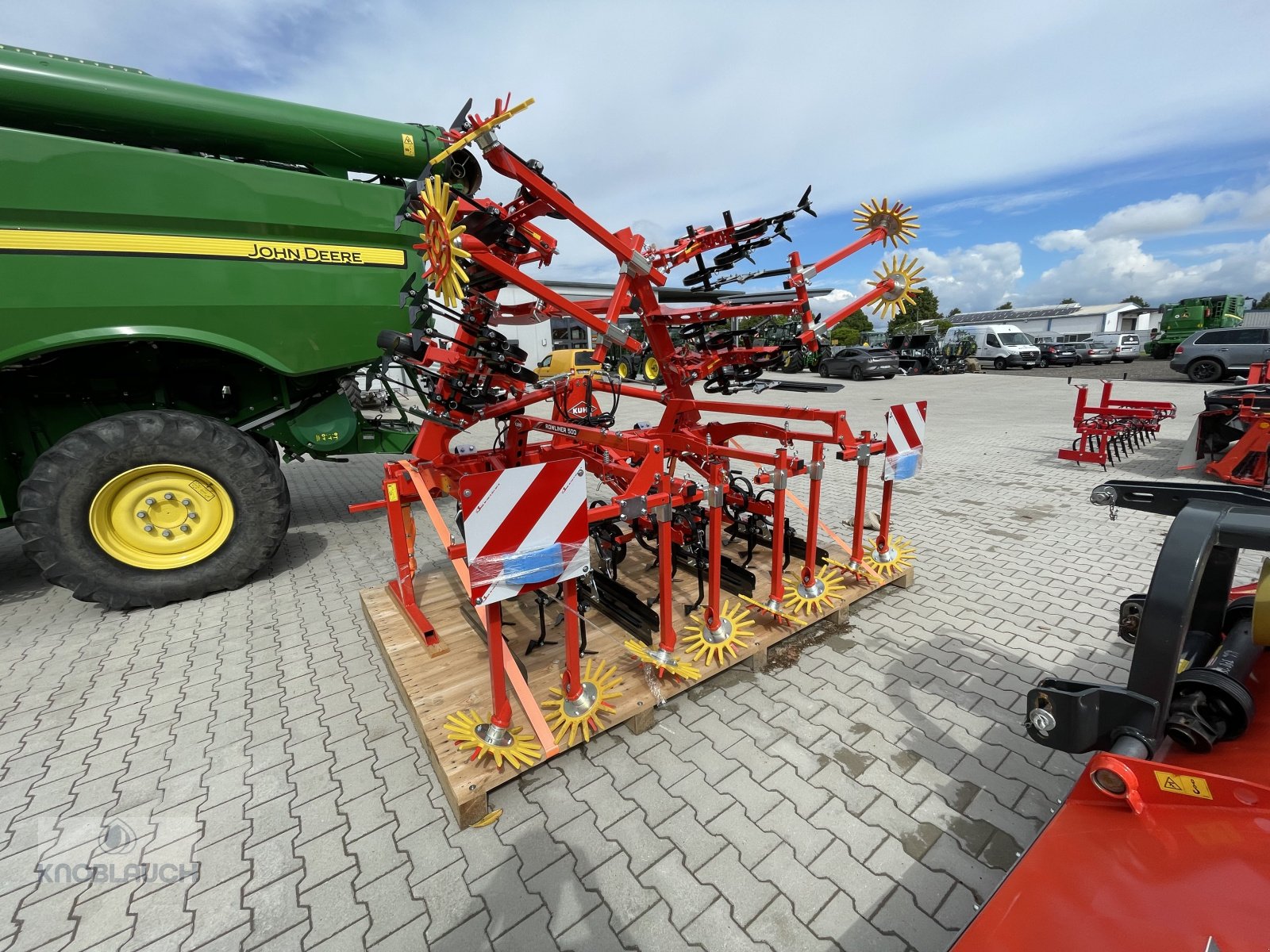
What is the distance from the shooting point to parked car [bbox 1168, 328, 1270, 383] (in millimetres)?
15250

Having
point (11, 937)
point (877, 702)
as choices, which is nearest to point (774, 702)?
point (877, 702)

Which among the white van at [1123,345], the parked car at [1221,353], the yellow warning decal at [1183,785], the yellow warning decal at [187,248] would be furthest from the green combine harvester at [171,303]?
the white van at [1123,345]

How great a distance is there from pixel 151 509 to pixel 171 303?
155 centimetres

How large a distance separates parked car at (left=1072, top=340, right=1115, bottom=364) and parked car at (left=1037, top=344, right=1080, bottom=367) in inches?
9.0

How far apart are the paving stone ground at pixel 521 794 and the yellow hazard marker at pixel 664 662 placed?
184 mm

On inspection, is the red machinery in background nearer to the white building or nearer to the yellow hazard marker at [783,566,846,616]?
the yellow hazard marker at [783,566,846,616]

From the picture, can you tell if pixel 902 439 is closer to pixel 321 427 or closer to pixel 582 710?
pixel 582 710

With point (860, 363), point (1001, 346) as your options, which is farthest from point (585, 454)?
point (1001, 346)

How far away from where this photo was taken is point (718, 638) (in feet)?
10.1

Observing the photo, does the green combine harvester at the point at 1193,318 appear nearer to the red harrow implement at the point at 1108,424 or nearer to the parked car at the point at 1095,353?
the parked car at the point at 1095,353

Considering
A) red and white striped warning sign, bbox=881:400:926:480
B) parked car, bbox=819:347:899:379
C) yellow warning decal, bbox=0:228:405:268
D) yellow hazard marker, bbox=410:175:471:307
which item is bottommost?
parked car, bbox=819:347:899:379

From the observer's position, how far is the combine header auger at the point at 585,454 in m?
2.21

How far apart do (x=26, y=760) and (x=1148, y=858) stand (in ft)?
14.4

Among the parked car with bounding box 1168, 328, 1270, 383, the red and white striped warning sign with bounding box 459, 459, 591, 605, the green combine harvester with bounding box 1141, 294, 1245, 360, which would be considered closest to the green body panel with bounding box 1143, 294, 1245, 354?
the green combine harvester with bounding box 1141, 294, 1245, 360
